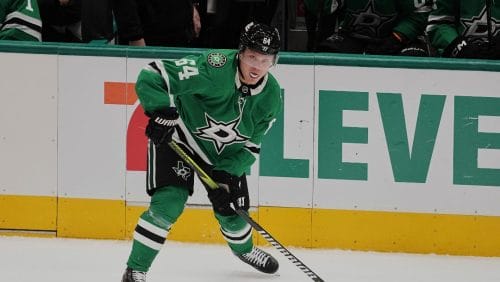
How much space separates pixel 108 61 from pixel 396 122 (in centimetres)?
133

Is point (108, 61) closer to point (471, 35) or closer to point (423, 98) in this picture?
point (423, 98)

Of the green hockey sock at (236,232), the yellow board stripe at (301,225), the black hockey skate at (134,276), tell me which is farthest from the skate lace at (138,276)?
the yellow board stripe at (301,225)

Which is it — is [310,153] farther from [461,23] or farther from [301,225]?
[461,23]

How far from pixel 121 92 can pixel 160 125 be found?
1145 mm

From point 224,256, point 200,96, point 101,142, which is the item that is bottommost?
point 224,256

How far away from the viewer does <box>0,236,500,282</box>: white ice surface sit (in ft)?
14.7

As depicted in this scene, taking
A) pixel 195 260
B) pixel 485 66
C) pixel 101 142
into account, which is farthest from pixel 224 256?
pixel 485 66

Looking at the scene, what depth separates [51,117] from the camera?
502 cm

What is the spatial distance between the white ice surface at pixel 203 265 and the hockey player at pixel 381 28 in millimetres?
1088

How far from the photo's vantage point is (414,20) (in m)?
5.48

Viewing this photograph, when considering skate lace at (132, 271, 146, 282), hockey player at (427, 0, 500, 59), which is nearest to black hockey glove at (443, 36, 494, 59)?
hockey player at (427, 0, 500, 59)

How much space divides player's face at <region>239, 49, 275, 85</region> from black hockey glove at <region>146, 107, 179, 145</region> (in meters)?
0.32

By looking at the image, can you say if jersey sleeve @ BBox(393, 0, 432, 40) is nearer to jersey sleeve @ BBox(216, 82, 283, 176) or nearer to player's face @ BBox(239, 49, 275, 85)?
jersey sleeve @ BBox(216, 82, 283, 176)

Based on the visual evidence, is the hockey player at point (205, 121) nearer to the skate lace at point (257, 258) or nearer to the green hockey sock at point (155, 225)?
the green hockey sock at point (155, 225)
